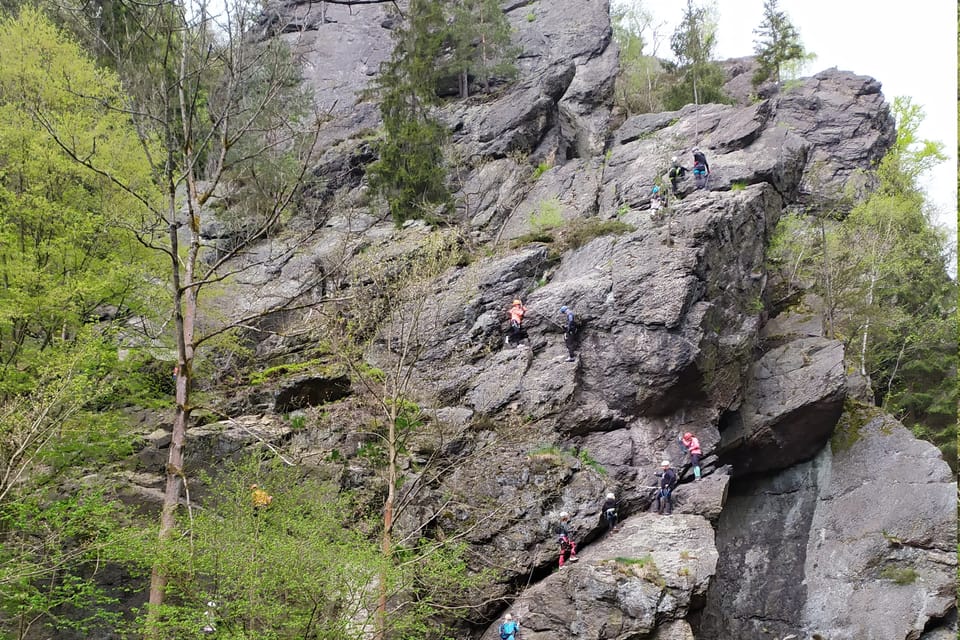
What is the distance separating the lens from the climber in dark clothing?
1817 cm

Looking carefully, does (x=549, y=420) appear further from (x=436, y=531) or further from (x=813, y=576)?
(x=813, y=576)

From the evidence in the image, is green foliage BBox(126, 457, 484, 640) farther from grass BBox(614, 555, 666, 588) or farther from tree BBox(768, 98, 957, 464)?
Answer: tree BBox(768, 98, 957, 464)

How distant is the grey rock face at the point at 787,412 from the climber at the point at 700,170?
20.6 feet

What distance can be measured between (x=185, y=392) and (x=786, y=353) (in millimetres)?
17126

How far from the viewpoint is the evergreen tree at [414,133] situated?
27.9 meters

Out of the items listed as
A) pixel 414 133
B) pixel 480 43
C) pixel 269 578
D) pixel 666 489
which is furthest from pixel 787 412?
pixel 480 43

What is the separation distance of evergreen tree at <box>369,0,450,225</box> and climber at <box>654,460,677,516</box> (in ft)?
48.2

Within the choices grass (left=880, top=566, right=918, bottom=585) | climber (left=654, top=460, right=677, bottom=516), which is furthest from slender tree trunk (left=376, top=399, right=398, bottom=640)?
grass (left=880, top=566, right=918, bottom=585)

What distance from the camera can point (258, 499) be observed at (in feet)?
38.2

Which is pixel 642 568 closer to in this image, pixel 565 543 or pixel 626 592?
pixel 626 592

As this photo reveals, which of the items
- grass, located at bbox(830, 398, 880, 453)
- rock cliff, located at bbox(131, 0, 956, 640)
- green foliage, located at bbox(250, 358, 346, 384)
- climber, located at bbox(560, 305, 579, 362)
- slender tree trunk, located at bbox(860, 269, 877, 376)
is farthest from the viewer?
slender tree trunk, located at bbox(860, 269, 877, 376)

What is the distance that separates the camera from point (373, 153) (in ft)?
113

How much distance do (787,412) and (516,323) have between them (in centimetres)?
771

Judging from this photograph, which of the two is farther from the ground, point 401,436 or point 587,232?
point 587,232
